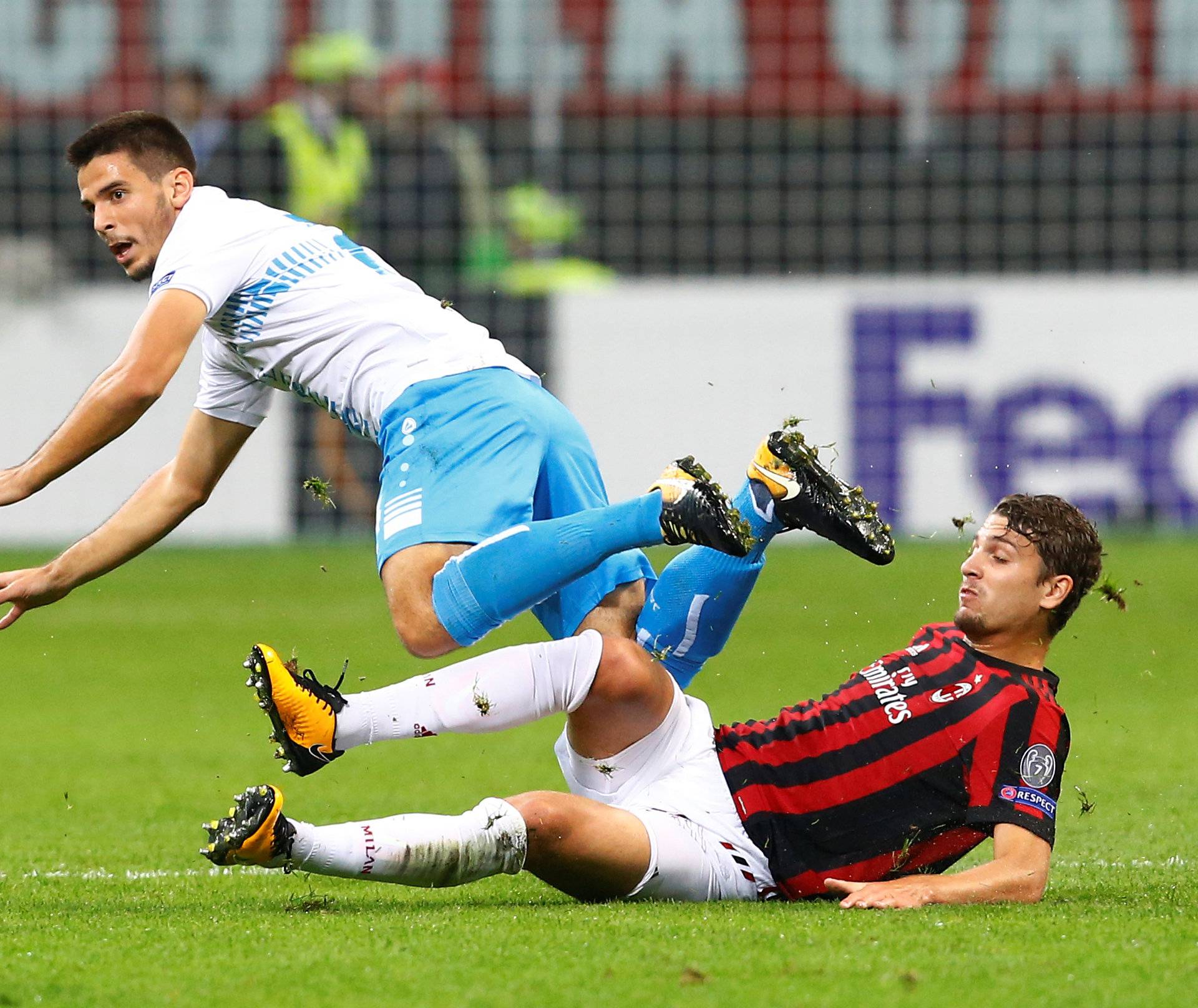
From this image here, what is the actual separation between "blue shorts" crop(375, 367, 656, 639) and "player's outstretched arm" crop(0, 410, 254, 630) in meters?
0.62

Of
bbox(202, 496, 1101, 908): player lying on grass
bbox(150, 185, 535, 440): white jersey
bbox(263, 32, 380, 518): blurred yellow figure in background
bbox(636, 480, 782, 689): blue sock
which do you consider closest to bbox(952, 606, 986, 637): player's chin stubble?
bbox(202, 496, 1101, 908): player lying on grass

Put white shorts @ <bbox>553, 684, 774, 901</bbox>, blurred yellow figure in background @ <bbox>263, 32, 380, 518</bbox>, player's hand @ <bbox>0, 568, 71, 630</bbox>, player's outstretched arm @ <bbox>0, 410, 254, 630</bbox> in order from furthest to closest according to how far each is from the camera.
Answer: blurred yellow figure in background @ <bbox>263, 32, 380, 518</bbox> → player's outstretched arm @ <bbox>0, 410, 254, 630</bbox> → player's hand @ <bbox>0, 568, 71, 630</bbox> → white shorts @ <bbox>553, 684, 774, 901</bbox>

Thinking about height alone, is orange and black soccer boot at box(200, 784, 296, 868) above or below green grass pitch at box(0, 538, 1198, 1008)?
above

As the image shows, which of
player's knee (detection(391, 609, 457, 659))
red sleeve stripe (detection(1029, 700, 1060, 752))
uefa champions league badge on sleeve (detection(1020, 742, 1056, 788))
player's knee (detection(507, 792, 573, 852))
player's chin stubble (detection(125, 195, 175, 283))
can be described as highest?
player's chin stubble (detection(125, 195, 175, 283))

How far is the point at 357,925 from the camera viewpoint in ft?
12.8

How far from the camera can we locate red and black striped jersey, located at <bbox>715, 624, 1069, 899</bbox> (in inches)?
163

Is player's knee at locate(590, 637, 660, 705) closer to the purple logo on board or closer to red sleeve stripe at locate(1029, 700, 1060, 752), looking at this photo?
red sleeve stripe at locate(1029, 700, 1060, 752)

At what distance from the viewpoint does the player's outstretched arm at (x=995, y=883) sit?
13.1 ft

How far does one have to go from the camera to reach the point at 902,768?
13.9 feet

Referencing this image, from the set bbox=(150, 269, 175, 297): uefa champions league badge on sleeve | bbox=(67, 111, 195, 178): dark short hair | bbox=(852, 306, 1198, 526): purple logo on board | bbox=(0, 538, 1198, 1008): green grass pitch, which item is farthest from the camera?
bbox=(852, 306, 1198, 526): purple logo on board

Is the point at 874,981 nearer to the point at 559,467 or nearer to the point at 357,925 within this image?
the point at 357,925

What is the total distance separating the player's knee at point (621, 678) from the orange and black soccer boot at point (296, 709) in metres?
0.59

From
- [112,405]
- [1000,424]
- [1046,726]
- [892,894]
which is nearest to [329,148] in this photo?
[1000,424]

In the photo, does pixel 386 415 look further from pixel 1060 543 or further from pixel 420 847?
pixel 1060 543
